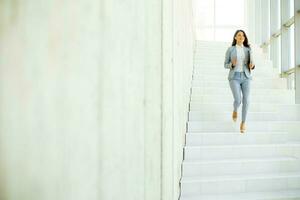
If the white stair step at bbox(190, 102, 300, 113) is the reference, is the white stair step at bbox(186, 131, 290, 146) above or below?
below

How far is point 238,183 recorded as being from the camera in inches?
127

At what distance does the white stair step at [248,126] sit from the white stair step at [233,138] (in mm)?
205

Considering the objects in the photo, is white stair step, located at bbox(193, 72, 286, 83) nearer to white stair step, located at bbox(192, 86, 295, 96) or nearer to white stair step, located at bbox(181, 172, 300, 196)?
white stair step, located at bbox(192, 86, 295, 96)

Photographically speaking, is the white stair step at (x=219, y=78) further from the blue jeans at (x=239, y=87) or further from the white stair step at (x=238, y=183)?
the white stair step at (x=238, y=183)

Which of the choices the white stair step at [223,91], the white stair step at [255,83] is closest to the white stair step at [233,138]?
the white stair step at [223,91]

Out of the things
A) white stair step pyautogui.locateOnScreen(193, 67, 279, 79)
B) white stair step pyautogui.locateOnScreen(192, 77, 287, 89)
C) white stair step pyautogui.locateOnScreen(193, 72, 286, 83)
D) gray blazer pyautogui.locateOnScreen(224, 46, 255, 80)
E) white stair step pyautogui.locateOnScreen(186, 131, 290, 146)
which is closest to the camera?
white stair step pyautogui.locateOnScreen(186, 131, 290, 146)

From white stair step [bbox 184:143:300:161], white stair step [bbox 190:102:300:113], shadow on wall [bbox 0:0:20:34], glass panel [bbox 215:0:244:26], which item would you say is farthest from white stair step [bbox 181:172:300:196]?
glass panel [bbox 215:0:244:26]

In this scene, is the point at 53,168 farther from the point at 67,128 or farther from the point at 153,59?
the point at 153,59

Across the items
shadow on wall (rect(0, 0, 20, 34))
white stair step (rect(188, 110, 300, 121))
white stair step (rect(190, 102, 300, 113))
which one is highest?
shadow on wall (rect(0, 0, 20, 34))

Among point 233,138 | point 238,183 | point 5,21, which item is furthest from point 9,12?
point 233,138

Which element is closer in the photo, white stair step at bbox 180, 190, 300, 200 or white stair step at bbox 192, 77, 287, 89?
white stair step at bbox 180, 190, 300, 200

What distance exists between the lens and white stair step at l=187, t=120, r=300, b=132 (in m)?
4.27

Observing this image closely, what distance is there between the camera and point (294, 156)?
3.82 metres

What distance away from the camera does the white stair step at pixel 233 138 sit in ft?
12.9
